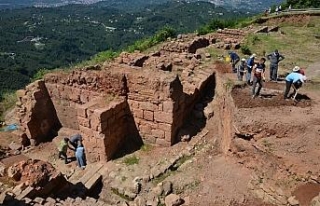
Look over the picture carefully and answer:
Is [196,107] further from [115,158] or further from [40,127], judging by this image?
[40,127]

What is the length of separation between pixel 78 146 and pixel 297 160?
307 inches

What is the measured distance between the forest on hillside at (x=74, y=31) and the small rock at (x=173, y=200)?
231 ft

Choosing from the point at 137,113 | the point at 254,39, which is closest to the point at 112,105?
the point at 137,113

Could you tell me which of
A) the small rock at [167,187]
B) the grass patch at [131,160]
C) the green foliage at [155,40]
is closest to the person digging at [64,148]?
the grass patch at [131,160]

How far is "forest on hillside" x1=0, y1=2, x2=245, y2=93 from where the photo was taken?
100812 millimetres

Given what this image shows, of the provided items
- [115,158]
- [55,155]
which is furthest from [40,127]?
[115,158]

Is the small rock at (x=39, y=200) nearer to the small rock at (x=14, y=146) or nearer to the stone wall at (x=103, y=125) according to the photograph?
the stone wall at (x=103, y=125)

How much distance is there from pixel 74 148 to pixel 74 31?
136 meters

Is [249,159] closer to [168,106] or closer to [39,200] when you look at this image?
[168,106]

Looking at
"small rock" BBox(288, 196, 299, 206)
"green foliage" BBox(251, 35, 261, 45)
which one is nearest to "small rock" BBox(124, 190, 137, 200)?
"small rock" BBox(288, 196, 299, 206)

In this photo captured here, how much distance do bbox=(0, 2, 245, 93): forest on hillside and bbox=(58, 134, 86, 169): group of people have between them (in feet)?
214

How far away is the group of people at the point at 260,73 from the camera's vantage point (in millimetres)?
12812

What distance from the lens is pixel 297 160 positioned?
10.5m

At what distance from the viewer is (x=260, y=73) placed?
13.2 metres
